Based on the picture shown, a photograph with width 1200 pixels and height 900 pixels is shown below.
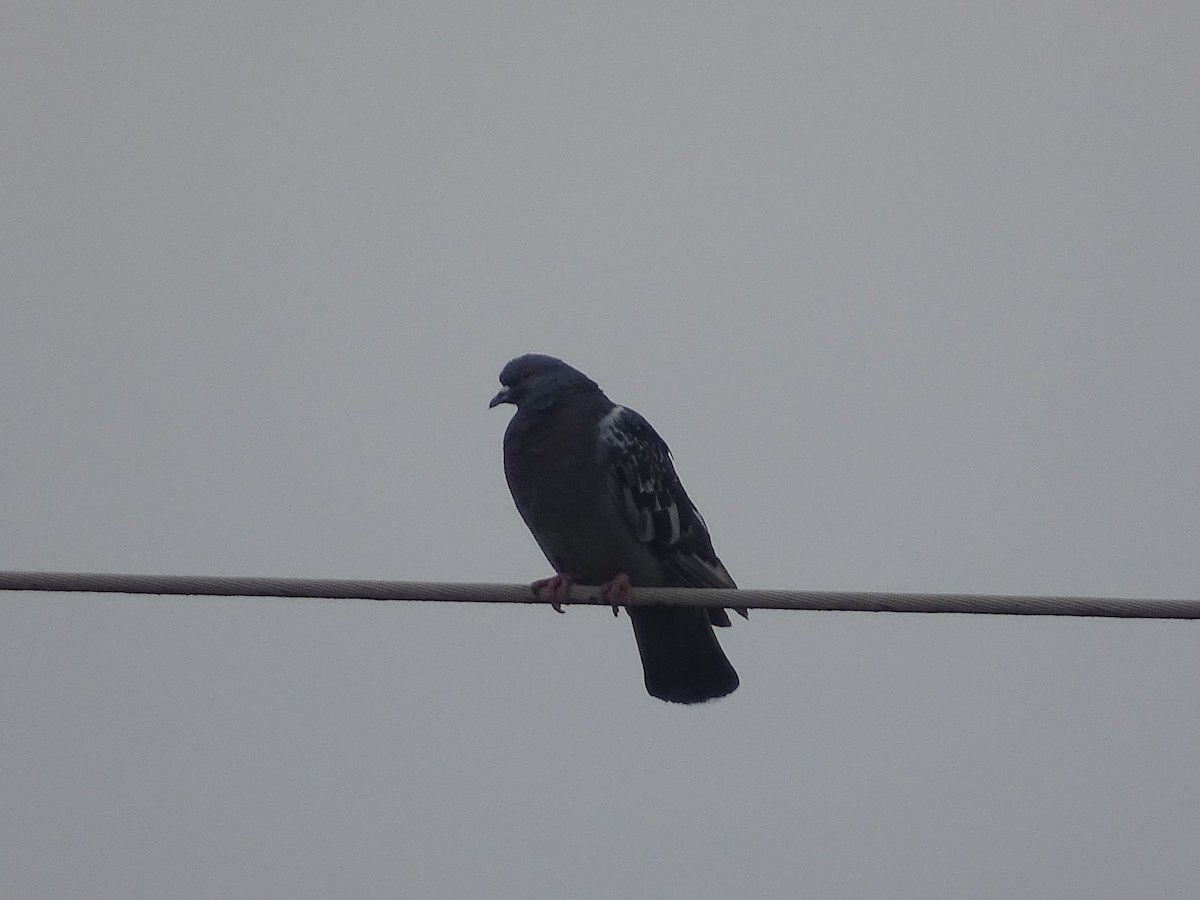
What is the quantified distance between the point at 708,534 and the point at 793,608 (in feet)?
7.89

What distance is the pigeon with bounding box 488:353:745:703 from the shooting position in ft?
20.0

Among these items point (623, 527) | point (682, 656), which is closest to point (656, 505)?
point (623, 527)

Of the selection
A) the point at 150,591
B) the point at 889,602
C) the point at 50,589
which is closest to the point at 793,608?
the point at 889,602

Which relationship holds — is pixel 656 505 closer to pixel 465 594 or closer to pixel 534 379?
pixel 534 379

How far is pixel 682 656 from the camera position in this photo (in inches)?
242

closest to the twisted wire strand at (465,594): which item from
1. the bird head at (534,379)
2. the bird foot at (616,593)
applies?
the bird foot at (616,593)

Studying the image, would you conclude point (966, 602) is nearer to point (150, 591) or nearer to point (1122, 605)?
point (1122, 605)

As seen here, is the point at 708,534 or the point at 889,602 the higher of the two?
the point at 708,534

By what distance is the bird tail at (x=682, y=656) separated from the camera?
6.11 m

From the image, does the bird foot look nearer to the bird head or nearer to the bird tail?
the bird tail

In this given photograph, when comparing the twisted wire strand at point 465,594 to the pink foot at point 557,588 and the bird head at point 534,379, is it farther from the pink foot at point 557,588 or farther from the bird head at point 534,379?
the bird head at point 534,379

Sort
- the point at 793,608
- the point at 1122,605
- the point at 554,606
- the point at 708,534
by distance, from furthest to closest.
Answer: the point at 708,534, the point at 554,606, the point at 793,608, the point at 1122,605

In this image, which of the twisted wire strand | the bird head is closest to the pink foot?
the bird head

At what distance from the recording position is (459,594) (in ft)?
13.5
